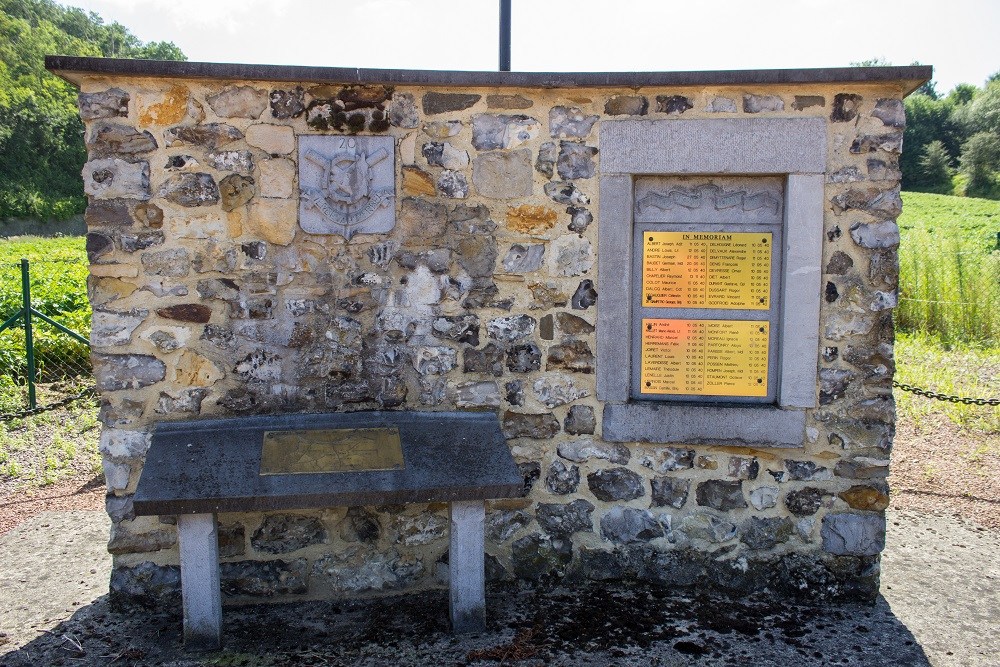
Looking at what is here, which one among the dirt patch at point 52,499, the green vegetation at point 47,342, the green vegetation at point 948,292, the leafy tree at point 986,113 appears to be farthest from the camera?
the leafy tree at point 986,113

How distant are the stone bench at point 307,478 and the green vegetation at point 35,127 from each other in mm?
40572

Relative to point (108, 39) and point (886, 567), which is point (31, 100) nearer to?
point (108, 39)

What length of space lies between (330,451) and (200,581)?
0.81 meters

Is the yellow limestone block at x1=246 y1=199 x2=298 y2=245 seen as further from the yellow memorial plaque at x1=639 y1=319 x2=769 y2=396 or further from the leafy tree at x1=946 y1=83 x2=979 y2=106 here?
the leafy tree at x1=946 y1=83 x2=979 y2=106

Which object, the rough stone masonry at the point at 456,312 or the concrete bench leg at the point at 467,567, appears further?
the rough stone masonry at the point at 456,312

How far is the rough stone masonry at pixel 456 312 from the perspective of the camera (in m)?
4.02

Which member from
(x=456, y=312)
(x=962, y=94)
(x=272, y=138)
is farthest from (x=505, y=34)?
(x=962, y=94)

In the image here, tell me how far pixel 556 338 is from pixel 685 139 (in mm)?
1214

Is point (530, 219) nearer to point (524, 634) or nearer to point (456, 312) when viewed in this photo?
point (456, 312)

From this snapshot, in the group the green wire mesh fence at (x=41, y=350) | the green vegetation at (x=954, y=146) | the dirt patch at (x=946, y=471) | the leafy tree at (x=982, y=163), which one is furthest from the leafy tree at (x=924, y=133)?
the green wire mesh fence at (x=41, y=350)

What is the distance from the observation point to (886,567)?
4.70 metres

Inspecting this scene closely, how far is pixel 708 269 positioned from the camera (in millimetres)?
4219

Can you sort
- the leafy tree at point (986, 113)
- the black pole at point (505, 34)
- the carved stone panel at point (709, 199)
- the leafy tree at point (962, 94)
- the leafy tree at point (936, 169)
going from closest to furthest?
the carved stone panel at point (709, 199) < the black pole at point (505, 34) < the leafy tree at point (936, 169) < the leafy tree at point (986, 113) < the leafy tree at point (962, 94)

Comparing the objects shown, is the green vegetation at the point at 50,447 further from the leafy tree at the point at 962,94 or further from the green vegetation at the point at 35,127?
the leafy tree at the point at 962,94
